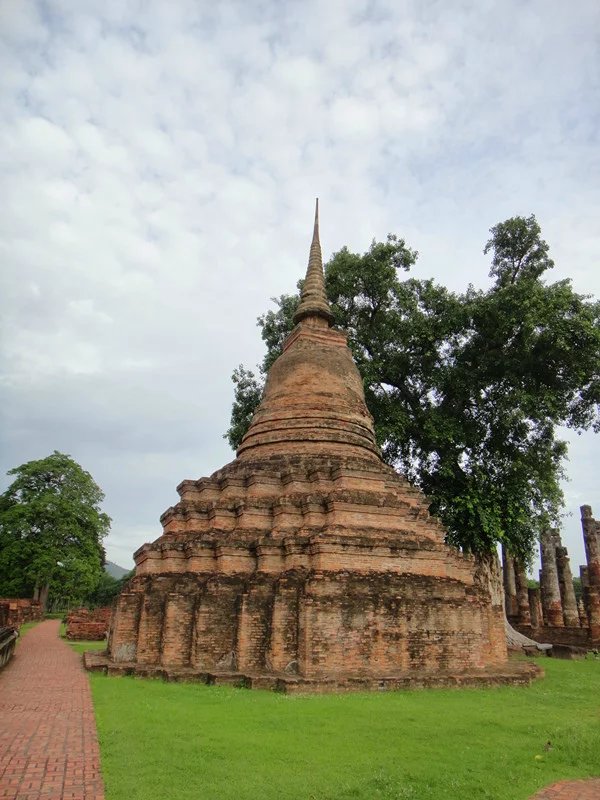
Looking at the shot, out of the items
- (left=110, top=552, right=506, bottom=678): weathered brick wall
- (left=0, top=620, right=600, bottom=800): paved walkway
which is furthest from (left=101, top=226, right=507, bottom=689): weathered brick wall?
(left=0, top=620, right=600, bottom=800): paved walkway

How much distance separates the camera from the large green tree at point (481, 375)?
20.2m

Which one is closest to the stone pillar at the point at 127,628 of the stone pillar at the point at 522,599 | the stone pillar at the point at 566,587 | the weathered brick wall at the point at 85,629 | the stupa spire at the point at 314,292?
the weathered brick wall at the point at 85,629

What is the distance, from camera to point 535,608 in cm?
3369

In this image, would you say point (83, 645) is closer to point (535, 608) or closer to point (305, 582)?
point (305, 582)

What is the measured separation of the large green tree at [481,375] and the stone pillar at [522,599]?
365 inches

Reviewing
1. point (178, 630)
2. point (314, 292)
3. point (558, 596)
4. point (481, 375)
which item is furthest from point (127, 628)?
point (558, 596)

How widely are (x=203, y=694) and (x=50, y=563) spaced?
27.9 meters

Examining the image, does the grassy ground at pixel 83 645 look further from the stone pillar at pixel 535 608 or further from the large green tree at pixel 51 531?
the stone pillar at pixel 535 608

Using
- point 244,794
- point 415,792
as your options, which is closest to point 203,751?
point 244,794

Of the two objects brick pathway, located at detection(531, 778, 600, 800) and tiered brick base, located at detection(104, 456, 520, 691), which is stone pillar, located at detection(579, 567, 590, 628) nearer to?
tiered brick base, located at detection(104, 456, 520, 691)

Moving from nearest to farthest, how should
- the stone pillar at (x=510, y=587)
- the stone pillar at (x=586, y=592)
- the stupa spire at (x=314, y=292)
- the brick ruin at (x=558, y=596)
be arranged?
the stupa spire at (x=314, y=292), the stone pillar at (x=586, y=592), the brick ruin at (x=558, y=596), the stone pillar at (x=510, y=587)

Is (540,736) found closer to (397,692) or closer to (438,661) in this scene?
(397,692)

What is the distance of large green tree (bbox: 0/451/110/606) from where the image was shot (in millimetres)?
34469

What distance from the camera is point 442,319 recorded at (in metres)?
22.5
